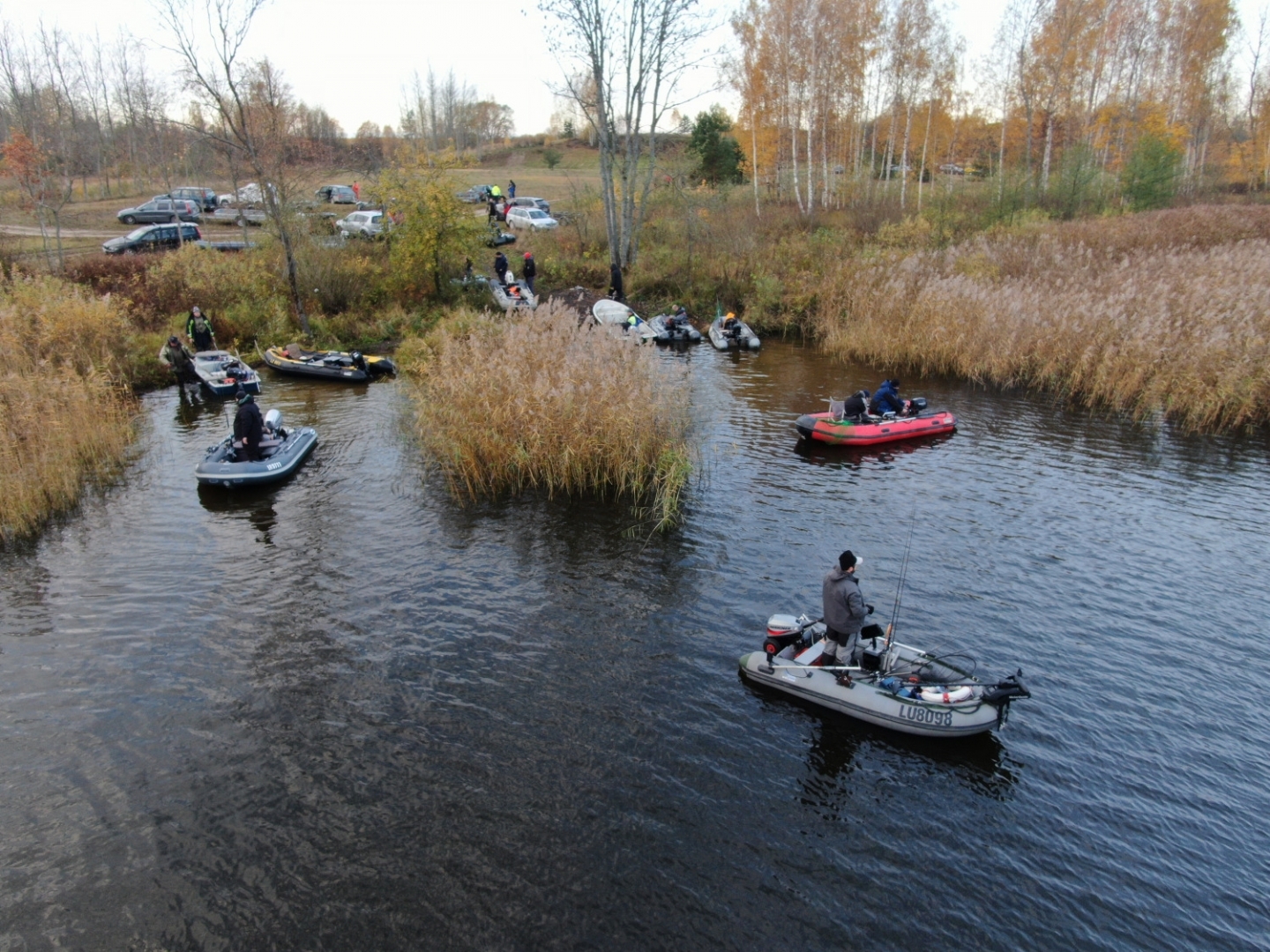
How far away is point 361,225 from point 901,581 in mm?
31507

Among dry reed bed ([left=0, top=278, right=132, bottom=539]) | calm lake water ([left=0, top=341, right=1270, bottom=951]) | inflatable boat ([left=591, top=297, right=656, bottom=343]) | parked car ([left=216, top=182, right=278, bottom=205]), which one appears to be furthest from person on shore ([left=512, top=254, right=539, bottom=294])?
calm lake water ([left=0, top=341, right=1270, bottom=951])

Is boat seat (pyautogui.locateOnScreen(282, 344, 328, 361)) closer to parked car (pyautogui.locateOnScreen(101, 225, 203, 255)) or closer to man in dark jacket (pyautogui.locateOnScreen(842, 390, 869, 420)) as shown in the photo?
parked car (pyautogui.locateOnScreen(101, 225, 203, 255))

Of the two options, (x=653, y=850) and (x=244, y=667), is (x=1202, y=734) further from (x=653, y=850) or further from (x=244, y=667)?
(x=244, y=667)

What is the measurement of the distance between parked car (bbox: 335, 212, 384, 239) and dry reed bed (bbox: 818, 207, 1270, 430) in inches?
765

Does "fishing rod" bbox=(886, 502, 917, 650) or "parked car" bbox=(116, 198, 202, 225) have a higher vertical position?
"parked car" bbox=(116, 198, 202, 225)

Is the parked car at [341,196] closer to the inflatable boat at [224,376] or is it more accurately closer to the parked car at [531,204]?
the parked car at [531,204]

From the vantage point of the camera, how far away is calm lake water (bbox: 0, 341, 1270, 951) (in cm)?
629

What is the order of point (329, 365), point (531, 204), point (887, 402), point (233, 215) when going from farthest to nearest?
point (531, 204) < point (233, 215) < point (329, 365) < point (887, 402)

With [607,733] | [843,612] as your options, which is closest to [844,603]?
[843,612]

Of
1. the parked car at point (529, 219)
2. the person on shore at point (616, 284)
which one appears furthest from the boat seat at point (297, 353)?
the parked car at point (529, 219)

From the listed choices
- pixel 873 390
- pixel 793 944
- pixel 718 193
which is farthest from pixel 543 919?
pixel 718 193

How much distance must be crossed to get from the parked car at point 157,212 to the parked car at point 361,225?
9.11m

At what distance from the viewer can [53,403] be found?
46.9 feet

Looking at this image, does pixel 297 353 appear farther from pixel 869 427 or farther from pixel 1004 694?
pixel 1004 694
